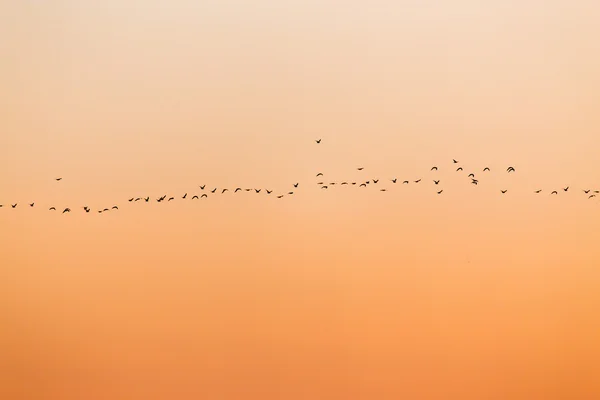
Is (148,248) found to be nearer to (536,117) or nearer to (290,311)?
(290,311)

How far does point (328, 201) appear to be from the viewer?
6.87 feet

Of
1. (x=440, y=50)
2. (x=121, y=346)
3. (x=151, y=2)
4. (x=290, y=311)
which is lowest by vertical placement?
(x=121, y=346)

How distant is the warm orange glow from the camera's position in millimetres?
2092

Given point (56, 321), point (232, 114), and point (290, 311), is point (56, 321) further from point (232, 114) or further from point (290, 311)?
point (232, 114)

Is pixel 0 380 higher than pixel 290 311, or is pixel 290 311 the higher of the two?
pixel 290 311

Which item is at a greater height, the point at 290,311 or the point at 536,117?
the point at 536,117

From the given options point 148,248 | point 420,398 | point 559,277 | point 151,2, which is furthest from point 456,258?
point 151,2

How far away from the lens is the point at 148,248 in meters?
2.12

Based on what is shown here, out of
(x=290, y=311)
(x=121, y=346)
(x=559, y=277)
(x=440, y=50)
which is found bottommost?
(x=121, y=346)

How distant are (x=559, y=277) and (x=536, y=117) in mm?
565

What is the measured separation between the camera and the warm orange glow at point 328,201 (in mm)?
2092

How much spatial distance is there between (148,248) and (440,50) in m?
1.24

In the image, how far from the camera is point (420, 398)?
83.0 inches

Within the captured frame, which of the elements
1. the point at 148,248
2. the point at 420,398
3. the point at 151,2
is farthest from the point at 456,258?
the point at 151,2
